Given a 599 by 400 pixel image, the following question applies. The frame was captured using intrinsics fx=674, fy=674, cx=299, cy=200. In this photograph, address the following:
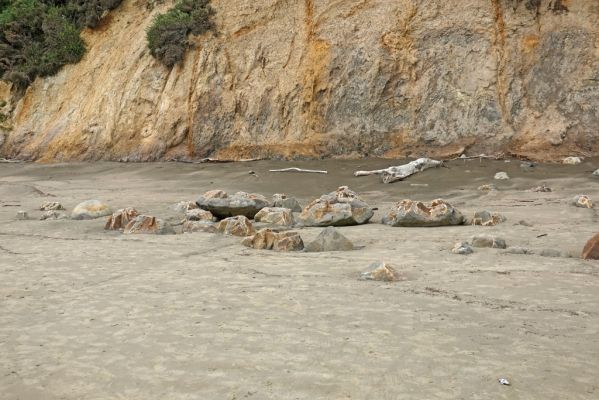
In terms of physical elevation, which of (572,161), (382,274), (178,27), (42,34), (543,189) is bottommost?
(543,189)

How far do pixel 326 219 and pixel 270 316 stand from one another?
3.33 m

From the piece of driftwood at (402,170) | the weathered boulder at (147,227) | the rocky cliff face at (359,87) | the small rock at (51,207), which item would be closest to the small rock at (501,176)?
the piece of driftwood at (402,170)

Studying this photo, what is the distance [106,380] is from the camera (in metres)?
2.29

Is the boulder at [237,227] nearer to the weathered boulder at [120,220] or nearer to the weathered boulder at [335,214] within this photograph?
the weathered boulder at [335,214]

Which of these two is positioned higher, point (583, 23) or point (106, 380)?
point (583, 23)

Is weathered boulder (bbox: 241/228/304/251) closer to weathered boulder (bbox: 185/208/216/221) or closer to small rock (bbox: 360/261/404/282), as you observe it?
small rock (bbox: 360/261/404/282)

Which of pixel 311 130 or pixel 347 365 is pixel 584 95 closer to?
pixel 311 130

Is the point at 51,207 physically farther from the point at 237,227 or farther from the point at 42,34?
the point at 42,34

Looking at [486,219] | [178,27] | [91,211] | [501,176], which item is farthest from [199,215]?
[178,27]

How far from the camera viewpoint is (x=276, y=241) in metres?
5.00

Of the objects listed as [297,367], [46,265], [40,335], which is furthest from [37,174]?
[297,367]

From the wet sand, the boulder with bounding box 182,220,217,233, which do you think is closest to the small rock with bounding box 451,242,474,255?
the wet sand

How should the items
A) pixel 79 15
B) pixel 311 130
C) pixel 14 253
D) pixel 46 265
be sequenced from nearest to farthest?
pixel 46 265 → pixel 14 253 → pixel 311 130 → pixel 79 15

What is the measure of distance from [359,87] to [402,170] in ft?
11.1
